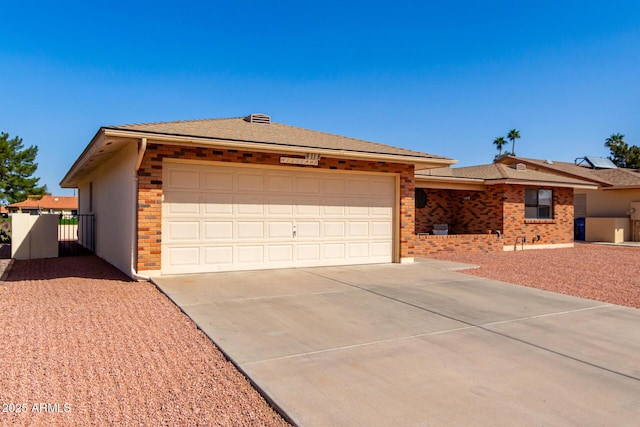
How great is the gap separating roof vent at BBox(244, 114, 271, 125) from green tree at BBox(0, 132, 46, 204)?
41552 millimetres

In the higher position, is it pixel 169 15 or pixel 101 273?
pixel 169 15

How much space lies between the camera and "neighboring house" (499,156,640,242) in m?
23.4

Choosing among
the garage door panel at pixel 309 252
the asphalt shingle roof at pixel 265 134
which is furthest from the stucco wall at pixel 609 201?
the garage door panel at pixel 309 252

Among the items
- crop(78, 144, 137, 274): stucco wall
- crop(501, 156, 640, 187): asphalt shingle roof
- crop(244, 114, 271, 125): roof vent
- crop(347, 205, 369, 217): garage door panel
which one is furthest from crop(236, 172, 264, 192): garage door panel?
crop(501, 156, 640, 187): asphalt shingle roof

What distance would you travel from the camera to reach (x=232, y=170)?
381 inches

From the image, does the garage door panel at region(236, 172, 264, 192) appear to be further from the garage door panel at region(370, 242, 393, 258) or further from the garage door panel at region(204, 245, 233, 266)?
the garage door panel at region(370, 242, 393, 258)

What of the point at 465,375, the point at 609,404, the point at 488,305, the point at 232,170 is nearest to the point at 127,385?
the point at 465,375

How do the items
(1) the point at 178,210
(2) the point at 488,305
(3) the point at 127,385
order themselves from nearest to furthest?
(3) the point at 127,385 → (2) the point at 488,305 → (1) the point at 178,210

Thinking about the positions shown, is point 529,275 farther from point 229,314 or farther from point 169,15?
point 169,15

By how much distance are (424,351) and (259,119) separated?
900 cm

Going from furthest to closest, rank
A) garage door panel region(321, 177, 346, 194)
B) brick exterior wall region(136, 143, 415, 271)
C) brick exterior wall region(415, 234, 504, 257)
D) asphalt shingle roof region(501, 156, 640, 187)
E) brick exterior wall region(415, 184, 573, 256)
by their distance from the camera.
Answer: asphalt shingle roof region(501, 156, 640, 187) → brick exterior wall region(415, 184, 573, 256) → brick exterior wall region(415, 234, 504, 257) → garage door panel region(321, 177, 346, 194) → brick exterior wall region(136, 143, 415, 271)

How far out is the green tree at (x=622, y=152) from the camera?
49.3 metres

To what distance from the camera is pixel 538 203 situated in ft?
61.9

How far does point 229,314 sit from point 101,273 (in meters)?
5.27
